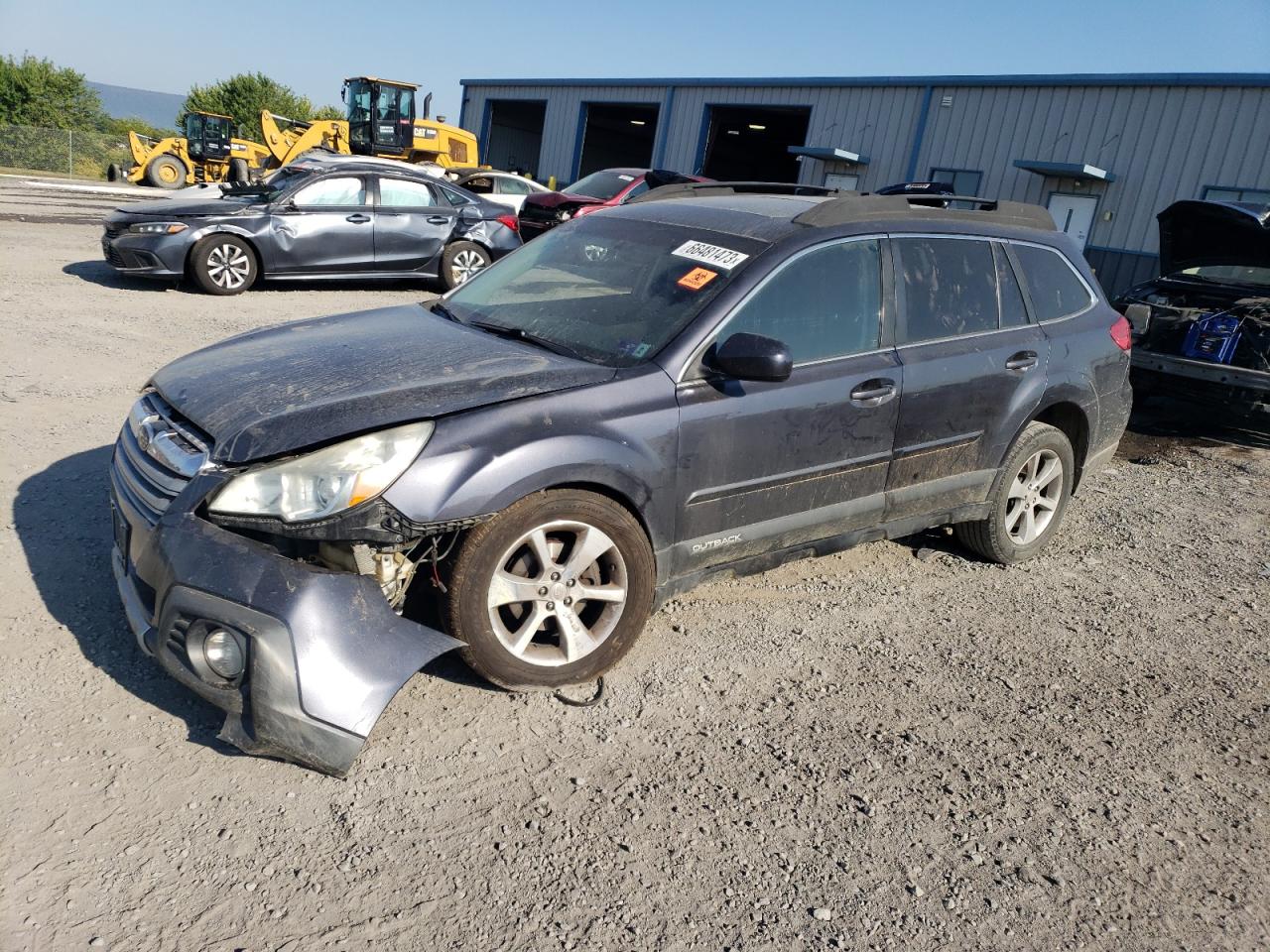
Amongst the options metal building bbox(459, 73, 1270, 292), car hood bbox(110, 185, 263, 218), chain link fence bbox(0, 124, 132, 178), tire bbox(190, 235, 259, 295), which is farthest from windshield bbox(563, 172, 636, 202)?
chain link fence bbox(0, 124, 132, 178)

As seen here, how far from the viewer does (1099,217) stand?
812 inches

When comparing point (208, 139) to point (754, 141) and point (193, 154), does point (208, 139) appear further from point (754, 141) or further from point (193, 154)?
point (754, 141)

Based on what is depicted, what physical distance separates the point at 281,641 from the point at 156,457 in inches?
37.8

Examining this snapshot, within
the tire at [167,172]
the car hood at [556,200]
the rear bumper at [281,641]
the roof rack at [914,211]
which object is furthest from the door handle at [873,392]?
the tire at [167,172]

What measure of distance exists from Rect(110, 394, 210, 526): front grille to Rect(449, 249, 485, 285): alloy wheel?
30.9 feet

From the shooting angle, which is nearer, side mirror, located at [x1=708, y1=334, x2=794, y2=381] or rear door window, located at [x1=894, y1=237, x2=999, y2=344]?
side mirror, located at [x1=708, y1=334, x2=794, y2=381]

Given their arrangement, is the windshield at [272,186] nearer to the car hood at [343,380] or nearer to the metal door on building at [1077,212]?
the car hood at [343,380]

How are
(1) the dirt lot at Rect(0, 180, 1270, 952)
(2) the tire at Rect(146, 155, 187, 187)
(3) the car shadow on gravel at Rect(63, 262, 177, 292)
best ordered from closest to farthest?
1. (1) the dirt lot at Rect(0, 180, 1270, 952)
2. (3) the car shadow on gravel at Rect(63, 262, 177, 292)
3. (2) the tire at Rect(146, 155, 187, 187)

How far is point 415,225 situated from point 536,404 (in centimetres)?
973

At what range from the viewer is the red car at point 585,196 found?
15.2m

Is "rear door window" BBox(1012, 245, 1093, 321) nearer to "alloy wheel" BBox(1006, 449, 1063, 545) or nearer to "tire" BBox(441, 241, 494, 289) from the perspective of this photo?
"alloy wheel" BBox(1006, 449, 1063, 545)

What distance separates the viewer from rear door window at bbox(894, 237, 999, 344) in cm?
430

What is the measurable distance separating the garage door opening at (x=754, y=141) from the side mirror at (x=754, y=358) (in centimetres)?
2461

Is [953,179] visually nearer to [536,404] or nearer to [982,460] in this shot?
[982,460]
